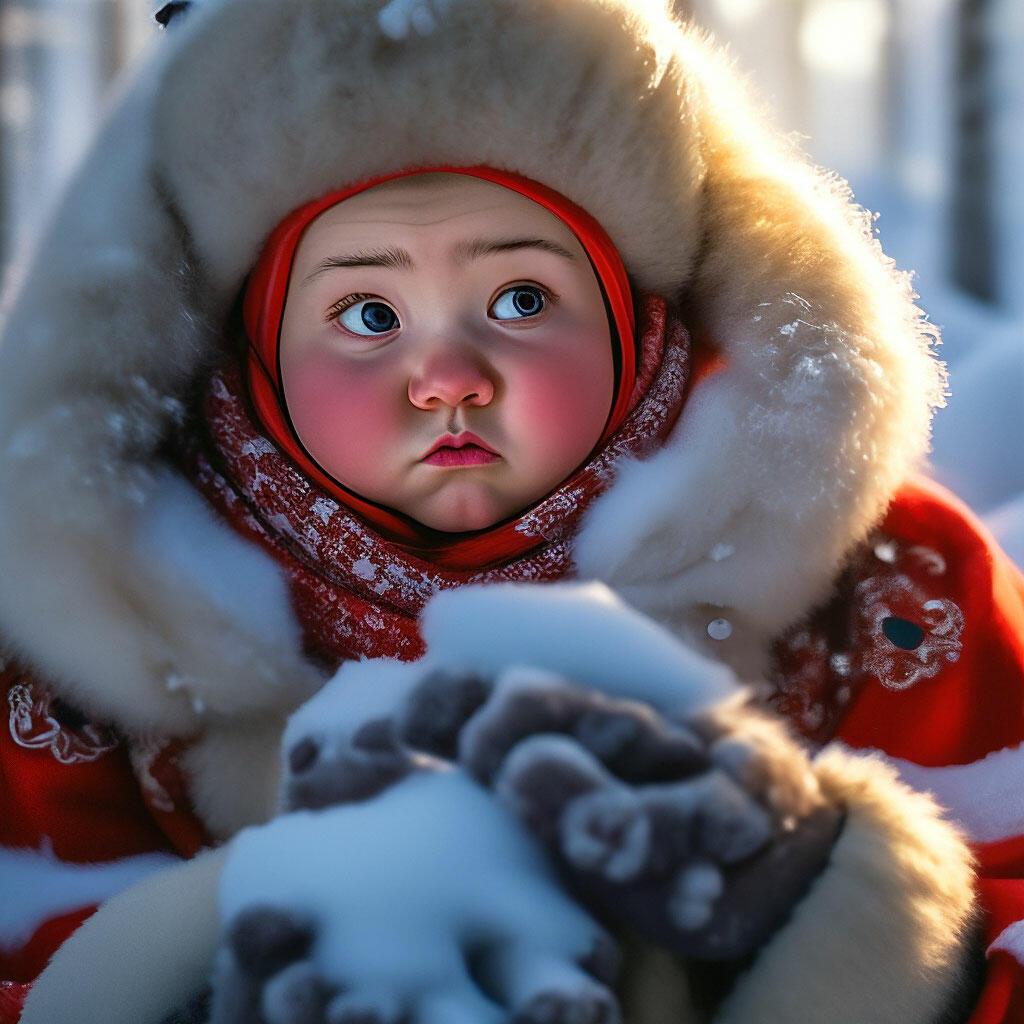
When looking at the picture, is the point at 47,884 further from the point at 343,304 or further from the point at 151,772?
the point at 343,304

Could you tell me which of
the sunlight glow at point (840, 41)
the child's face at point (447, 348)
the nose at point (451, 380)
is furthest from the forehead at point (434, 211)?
the sunlight glow at point (840, 41)

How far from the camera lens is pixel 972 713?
3.28ft

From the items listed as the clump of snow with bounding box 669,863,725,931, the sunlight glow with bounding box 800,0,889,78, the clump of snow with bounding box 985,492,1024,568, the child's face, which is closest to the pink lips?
the child's face

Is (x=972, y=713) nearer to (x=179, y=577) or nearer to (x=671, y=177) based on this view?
(x=671, y=177)

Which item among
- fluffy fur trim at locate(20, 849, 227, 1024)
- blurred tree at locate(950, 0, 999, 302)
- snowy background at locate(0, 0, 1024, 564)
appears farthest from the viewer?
blurred tree at locate(950, 0, 999, 302)

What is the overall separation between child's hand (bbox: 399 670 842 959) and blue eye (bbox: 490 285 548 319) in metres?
0.46

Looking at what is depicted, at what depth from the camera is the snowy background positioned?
2.80 metres

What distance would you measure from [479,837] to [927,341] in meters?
0.69

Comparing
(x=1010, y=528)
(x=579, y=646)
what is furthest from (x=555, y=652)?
(x=1010, y=528)

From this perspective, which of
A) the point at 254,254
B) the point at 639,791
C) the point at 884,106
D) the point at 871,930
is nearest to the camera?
the point at 639,791

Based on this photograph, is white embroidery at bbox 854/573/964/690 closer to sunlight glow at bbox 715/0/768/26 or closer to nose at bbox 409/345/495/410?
nose at bbox 409/345/495/410

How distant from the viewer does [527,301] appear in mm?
1031

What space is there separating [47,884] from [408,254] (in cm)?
58

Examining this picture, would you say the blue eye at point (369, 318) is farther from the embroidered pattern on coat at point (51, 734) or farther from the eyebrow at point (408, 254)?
the embroidered pattern on coat at point (51, 734)
